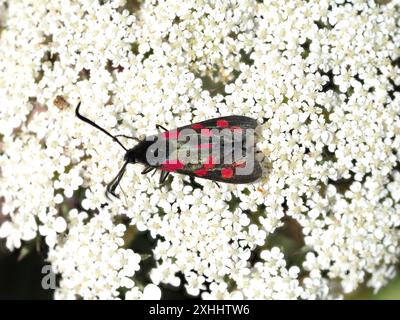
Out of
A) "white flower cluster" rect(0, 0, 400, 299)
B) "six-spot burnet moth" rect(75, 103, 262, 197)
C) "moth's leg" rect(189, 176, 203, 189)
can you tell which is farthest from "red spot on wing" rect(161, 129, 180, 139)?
"moth's leg" rect(189, 176, 203, 189)

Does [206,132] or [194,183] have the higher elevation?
[206,132]

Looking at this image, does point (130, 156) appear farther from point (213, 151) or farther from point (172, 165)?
point (213, 151)

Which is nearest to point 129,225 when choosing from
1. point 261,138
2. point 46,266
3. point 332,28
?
point 46,266

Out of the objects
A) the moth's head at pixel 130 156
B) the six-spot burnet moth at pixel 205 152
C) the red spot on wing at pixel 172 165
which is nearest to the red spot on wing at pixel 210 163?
the six-spot burnet moth at pixel 205 152

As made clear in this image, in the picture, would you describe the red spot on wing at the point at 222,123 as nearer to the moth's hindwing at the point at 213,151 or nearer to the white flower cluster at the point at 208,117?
the moth's hindwing at the point at 213,151

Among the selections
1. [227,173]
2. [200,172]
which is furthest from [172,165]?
[227,173]

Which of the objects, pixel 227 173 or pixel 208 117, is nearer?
pixel 227 173

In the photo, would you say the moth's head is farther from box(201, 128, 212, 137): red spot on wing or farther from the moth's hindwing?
box(201, 128, 212, 137): red spot on wing
